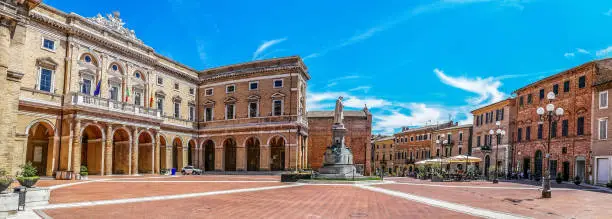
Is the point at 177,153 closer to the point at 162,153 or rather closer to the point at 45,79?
the point at 162,153

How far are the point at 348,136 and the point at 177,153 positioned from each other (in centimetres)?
2273

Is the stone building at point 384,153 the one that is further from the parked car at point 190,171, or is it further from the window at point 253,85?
the parked car at point 190,171

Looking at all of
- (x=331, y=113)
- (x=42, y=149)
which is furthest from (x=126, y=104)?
(x=331, y=113)

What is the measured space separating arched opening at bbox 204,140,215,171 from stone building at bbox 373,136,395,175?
42.5 metres

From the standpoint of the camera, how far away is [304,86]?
4528 centimetres

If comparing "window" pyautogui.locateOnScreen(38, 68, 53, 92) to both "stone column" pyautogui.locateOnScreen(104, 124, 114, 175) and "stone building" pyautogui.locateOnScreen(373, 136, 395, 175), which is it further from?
"stone building" pyautogui.locateOnScreen(373, 136, 395, 175)

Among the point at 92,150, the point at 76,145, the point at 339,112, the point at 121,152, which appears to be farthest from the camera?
the point at 121,152

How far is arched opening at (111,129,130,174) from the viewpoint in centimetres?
3518

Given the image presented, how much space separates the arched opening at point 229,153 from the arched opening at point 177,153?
16.2 feet

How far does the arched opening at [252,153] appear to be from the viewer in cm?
4397

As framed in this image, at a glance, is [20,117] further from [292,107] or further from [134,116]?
[292,107]

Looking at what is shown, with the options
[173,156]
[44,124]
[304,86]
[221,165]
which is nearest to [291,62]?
[304,86]

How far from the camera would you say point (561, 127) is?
3669 centimetres

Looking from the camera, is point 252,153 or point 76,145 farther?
point 252,153
